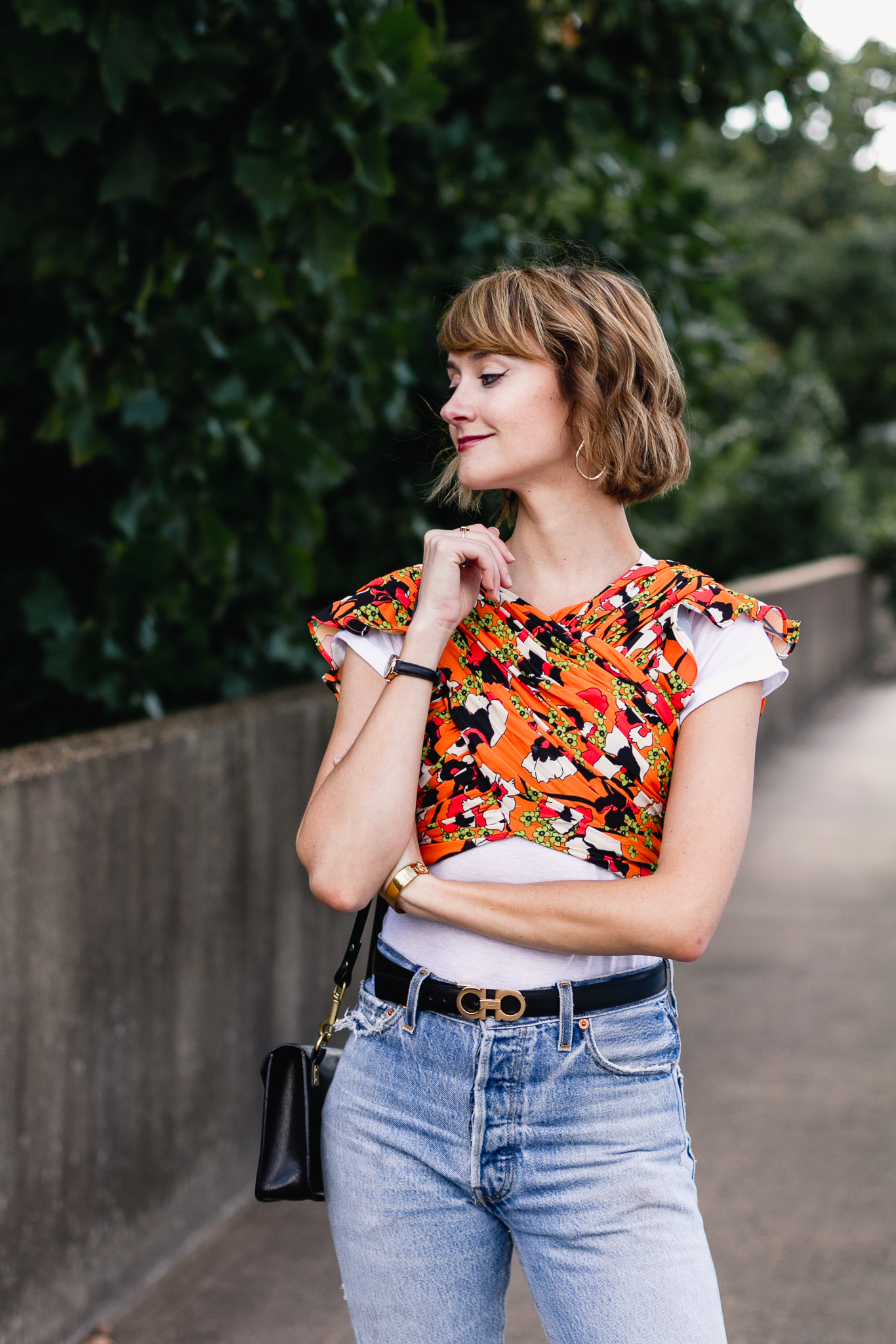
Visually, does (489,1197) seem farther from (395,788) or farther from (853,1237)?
(853,1237)

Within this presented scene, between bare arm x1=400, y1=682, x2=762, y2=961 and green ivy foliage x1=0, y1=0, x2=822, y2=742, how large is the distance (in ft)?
3.07

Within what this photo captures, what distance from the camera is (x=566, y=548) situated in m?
1.92

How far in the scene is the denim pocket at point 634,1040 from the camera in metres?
1.76

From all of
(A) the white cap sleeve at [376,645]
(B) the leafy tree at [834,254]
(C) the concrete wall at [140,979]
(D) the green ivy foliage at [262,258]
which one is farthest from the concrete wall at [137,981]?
(B) the leafy tree at [834,254]

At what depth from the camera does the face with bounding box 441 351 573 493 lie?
74.0 inches

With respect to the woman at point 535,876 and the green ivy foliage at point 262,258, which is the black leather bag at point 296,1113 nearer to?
the woman at point 535,876

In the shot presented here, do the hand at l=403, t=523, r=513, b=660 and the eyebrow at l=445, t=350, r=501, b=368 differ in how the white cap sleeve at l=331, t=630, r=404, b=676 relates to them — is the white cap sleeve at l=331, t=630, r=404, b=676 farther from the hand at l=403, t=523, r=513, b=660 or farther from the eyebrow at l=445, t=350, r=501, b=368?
the eyebrow at l=445, t=350, r=501, b=368

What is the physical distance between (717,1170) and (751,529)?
14098 millimetres

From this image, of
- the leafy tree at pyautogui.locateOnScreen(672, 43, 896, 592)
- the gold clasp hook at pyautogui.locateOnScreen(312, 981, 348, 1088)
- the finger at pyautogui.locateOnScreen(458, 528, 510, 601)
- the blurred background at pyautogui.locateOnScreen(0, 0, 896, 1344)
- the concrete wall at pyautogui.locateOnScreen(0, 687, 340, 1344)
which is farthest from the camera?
the leafy tree at pyautogui.locateOnScreen(672, 43, 896, 592)

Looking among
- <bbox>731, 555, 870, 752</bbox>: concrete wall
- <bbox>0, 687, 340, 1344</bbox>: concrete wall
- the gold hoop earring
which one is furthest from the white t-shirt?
<bbox>731, 555, 870, 752</bbox>: concrete wall

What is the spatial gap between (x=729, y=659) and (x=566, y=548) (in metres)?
0.27

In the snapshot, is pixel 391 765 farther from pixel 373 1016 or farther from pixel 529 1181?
pixel 529 1181

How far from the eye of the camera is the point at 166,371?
3.89 metres

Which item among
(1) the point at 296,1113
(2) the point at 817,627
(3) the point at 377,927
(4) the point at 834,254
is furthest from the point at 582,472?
(4) the point at 834,254
